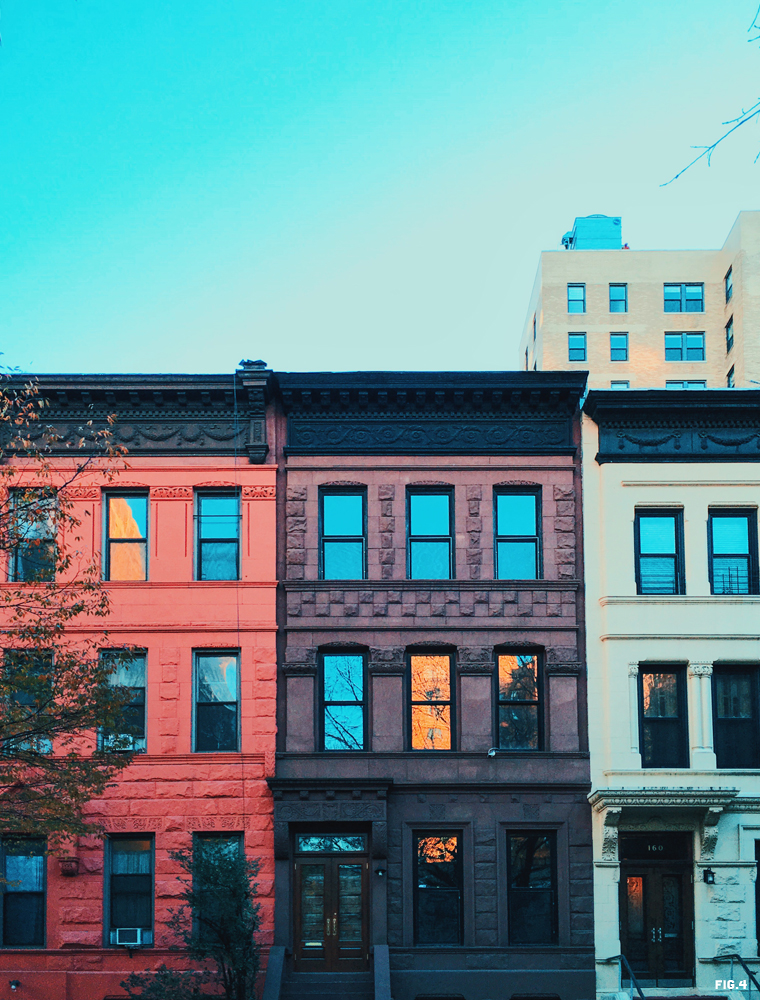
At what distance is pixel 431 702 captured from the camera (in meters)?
21.1

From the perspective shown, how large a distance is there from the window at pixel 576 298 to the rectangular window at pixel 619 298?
59.5 inches

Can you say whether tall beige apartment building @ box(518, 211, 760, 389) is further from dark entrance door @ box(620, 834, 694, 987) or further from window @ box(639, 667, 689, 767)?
dark entrance door @ box(620, 834, 694, 987)

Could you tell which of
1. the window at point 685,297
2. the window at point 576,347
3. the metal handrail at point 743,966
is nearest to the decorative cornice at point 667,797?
the metal handrail at point 743,966

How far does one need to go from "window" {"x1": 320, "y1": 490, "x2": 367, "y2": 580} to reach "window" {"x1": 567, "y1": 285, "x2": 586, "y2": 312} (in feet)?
133

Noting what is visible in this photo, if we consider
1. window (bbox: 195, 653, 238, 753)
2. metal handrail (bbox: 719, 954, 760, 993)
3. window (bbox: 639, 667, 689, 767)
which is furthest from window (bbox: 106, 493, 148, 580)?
metal handrail (bbox: 719, 954, 760, 993)

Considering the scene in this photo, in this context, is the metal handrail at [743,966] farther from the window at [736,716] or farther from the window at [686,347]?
the window at [686,347]

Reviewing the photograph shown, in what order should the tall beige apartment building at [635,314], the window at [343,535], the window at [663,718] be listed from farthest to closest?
the tall beige apartment building at [635,314], the window at [343,535], the window at [663,718]

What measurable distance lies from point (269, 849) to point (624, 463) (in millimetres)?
10013

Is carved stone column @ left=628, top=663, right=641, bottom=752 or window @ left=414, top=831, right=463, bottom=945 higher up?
carved stone column @ left=628, top=663, right=641, bottom=752

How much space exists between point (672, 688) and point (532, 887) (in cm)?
459

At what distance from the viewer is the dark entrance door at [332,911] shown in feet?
66.0

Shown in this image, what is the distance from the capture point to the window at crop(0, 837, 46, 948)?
66.5 feet

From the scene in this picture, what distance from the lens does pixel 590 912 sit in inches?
794

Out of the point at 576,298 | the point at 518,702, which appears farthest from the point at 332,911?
the point at 576,298
